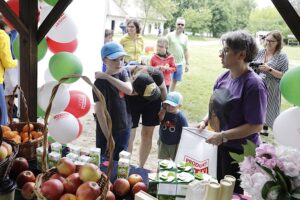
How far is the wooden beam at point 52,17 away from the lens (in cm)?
212

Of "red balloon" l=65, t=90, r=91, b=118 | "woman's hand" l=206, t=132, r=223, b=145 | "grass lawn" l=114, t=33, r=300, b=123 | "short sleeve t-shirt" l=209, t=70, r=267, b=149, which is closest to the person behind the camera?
"short sleeve t-shirt" l=209, t=70, r=267, b=149

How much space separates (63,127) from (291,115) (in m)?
1.50

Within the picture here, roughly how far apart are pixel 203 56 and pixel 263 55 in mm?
8863

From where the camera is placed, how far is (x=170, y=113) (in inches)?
100

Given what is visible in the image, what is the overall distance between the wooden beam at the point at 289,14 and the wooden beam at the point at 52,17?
4.31 feet

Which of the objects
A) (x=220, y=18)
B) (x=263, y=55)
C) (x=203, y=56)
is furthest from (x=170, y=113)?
(x=220, y=18)

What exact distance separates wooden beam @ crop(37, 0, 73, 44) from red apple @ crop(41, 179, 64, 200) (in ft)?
4.36

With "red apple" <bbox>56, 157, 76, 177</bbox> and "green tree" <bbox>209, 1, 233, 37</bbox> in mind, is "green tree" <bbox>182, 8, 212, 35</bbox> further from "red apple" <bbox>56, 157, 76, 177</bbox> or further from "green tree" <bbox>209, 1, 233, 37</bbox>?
"red apple" <bbox>56, 157, 76, 177</bbox>

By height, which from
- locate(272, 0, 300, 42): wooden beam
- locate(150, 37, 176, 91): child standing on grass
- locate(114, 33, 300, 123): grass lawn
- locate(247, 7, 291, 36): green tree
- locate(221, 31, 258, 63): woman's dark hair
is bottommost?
locate(114, 33, 300, 123): grass lawn

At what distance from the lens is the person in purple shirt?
1749 millimetres

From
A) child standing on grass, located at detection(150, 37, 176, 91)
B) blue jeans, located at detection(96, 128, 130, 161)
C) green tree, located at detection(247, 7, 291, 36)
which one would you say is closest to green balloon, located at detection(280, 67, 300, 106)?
blue jeans, located at detection(96, 128, 130, 161)

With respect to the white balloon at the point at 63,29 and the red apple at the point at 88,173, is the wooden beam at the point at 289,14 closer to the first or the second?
the red apple at the point at 88,173

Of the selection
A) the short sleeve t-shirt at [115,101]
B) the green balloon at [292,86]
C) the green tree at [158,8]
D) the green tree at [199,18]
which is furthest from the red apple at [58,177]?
the green tree at [158,8]

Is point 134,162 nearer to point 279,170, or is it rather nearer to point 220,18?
point 279,170
